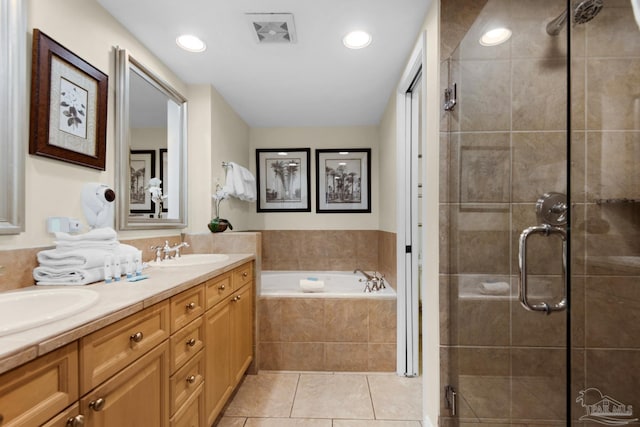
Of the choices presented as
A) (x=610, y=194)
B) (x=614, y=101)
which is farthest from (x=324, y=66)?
(x=610, y=194)

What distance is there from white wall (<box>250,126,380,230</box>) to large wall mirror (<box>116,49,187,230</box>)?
136 centimetres

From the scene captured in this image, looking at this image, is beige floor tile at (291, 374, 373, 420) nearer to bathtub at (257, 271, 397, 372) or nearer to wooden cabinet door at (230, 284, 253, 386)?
bathtub at (257, 271, 397, 372)

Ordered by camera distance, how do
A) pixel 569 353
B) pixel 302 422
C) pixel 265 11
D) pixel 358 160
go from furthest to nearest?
pixel 358 160, pixel 302 422, pixel 265 11, pixel 569 353

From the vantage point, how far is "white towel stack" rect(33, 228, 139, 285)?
4.10 ft

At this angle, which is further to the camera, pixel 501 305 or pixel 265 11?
pixel 265 11

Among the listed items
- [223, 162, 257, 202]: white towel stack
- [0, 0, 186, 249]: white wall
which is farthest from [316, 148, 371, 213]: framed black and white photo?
[0, 0, 186, 249]: white wall

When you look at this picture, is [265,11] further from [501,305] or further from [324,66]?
[501,305]

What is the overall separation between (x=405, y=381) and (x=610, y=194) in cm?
178

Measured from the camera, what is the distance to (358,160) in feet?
12.0

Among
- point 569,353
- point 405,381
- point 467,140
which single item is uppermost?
point 467,140

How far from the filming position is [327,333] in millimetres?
2477

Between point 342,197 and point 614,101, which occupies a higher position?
point 614,101

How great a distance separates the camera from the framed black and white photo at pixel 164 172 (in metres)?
2.15

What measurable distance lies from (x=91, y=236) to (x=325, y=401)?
1.69 metres
